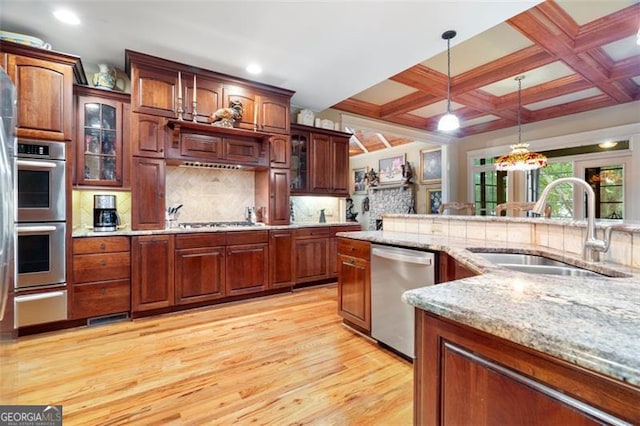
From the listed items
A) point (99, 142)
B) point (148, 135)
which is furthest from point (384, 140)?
point (99, 142)

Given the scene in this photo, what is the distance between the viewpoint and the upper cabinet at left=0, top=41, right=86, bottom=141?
2.46 meters

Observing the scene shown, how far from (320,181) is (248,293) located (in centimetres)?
200

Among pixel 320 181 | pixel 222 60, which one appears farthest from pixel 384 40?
pixel 320 181

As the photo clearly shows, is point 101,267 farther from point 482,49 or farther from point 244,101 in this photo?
point 482,49

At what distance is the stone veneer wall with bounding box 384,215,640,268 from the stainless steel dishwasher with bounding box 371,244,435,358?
0.60 metres

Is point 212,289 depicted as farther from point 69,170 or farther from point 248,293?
point 69,170

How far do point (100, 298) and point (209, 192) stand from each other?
5.49 ft

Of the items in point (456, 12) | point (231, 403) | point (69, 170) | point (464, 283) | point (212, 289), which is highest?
point (456, 12)

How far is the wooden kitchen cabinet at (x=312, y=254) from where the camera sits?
399cm

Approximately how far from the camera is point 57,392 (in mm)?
1787

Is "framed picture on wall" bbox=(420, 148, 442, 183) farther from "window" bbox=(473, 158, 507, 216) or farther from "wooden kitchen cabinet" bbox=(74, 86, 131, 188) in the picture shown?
"wooden kitchen cabinet" bbox=(74, 86, 131, 188)

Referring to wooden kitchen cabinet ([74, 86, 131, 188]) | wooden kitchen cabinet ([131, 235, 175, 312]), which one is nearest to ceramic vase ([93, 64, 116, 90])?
wooden kitchen cabinet ([74, 86, 131, 188])

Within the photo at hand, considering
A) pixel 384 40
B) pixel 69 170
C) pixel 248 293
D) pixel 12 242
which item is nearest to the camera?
pixel 12 242

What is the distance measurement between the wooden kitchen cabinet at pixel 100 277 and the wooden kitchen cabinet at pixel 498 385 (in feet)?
9.77
